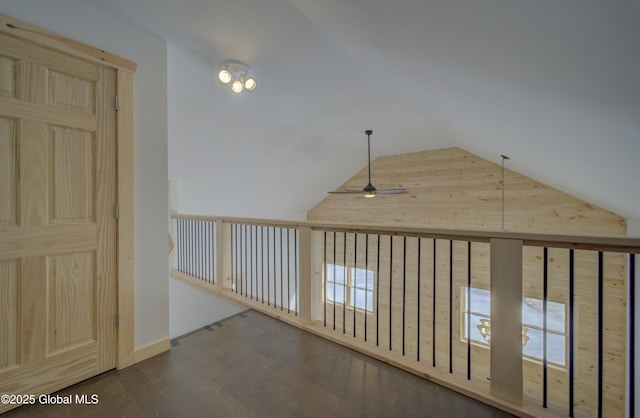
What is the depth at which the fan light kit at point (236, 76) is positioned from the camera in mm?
2441

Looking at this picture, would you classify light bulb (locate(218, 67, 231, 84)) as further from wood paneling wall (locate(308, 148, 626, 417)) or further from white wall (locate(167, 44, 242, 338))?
wood paneling wall (locate(308, 148, 626, 417))

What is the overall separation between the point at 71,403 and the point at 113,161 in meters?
1.47

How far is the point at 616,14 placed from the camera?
0.69 meters

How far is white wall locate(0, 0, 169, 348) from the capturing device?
195 centimetres

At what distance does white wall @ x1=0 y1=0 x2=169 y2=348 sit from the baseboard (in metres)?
0.03

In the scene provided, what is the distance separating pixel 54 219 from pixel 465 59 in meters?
2.47

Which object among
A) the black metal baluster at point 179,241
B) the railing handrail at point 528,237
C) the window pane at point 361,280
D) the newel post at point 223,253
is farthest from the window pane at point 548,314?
the black metal baluster at point 179,241

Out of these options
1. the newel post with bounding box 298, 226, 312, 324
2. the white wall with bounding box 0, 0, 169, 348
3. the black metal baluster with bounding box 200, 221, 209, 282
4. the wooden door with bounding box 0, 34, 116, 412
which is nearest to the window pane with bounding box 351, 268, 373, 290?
the black metal baluster with bounding box 200, 221, 209, 282

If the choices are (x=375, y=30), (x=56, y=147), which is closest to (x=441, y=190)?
(x=375, y=30)

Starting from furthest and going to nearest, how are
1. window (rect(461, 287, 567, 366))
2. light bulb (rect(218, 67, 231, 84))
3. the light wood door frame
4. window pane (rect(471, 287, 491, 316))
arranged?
window pane (rect(471, 287, 491, 316)), window (rect(461, 287, 567, 366)), light bulb (rect(218, 67, 231, 84)), the light wood door frame

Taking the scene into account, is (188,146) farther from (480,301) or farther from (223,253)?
(480,301)

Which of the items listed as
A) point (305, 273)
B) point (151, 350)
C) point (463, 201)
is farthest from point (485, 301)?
point (151, 350)

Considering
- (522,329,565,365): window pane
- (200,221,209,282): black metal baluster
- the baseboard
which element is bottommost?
(522,329,565,365): window pane

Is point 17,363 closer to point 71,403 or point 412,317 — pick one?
point 71,403
